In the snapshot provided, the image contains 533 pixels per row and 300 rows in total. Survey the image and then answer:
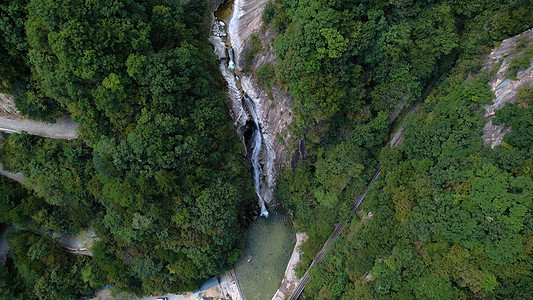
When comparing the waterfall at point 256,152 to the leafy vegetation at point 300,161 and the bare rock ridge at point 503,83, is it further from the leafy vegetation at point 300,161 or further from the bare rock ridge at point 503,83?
the bare rock ridge at point 503,83

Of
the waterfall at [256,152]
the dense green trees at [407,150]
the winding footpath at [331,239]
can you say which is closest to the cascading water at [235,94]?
the waterfall at [256,152]

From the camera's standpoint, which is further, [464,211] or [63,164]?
[63,164]

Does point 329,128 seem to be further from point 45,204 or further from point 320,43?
point 45,204

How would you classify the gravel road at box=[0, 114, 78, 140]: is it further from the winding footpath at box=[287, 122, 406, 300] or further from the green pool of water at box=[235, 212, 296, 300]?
the winding footpath at box=[287, 122, 406, 300]

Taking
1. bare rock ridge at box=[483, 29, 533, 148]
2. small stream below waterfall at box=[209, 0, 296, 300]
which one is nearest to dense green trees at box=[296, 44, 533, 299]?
bare rock ridge at box=[483, 29, 533, 148]

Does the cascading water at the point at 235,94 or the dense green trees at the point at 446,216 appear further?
the cascading water at the point at 235,94

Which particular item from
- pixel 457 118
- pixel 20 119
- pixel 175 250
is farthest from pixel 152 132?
pixel 457 118
